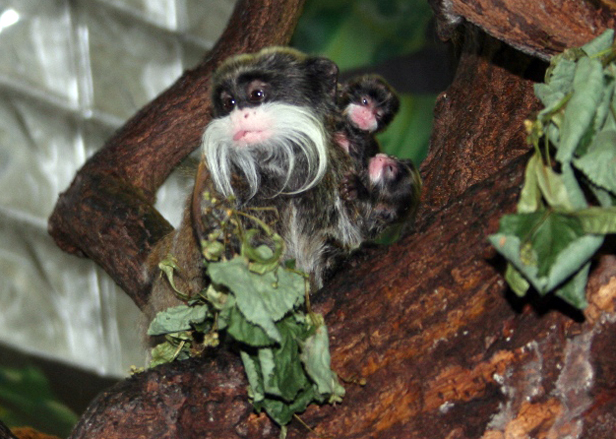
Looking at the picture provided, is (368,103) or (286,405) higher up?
(368,103)

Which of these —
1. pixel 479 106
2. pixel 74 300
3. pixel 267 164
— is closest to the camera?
pixel 267 164

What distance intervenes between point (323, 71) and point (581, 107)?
1159 mm

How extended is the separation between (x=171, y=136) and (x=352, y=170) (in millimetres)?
1194

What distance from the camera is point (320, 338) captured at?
6.28ft

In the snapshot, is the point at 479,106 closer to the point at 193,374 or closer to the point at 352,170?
the point at 352,170

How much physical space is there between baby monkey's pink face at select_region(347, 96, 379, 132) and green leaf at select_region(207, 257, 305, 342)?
3.37ft

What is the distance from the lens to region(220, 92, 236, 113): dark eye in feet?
8.13

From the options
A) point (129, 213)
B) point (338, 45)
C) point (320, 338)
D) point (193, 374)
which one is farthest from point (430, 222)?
point (338, 45)

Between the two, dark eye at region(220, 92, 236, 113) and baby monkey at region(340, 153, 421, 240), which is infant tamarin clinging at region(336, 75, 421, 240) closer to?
baby monkey at region(340, 153, 421, 240)

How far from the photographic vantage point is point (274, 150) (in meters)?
2.44

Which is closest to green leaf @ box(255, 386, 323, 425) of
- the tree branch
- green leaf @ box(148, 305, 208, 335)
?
green leaf @ box(148, 305, 208, 335)

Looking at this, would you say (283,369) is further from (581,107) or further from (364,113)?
(364,113)

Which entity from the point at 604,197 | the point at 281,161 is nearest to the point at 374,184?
the point at 281,161

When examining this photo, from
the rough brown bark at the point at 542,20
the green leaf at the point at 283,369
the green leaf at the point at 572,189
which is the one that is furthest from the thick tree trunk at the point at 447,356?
the green leaf at the point at 572,189
